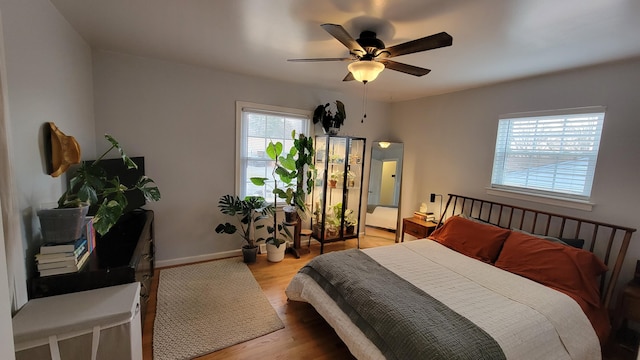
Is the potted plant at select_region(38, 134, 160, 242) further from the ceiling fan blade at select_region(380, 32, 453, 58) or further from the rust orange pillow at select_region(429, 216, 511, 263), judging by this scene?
the rust orange pillow at select_region(429, 216, 511, 263)

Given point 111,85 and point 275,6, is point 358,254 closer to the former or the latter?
point 275,6

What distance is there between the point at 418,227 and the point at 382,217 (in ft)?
3.07

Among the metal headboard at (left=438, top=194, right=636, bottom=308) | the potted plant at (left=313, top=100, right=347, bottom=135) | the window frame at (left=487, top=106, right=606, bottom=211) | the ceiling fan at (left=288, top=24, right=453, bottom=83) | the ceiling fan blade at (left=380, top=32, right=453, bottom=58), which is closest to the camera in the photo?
the ceiling fan blade at (left=380, top=32, right=453, bottom=58)

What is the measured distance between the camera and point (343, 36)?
162cm

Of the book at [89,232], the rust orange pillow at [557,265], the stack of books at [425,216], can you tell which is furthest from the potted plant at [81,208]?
the stack of books at [425,216]

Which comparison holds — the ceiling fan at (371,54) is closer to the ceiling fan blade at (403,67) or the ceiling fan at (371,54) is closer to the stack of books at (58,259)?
the ceiling fan blade at (403,67)

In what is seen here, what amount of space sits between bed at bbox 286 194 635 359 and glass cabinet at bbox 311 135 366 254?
1.36 metres

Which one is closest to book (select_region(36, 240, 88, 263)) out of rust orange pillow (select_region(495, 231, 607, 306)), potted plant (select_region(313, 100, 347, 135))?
potted plant (select_region(313, 100, 347, 135))

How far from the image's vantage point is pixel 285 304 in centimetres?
257

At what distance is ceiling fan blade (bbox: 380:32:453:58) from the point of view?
5.03ft

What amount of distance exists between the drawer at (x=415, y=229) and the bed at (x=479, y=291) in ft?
2.04

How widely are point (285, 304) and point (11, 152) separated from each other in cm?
221

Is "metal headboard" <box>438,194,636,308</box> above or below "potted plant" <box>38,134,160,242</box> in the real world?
below

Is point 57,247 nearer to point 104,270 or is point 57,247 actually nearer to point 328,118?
point 104,270
